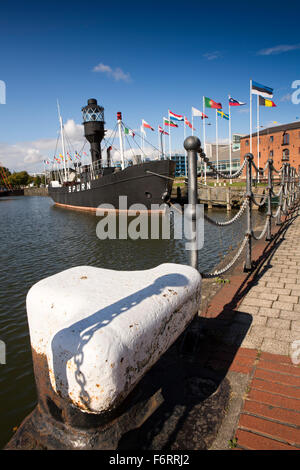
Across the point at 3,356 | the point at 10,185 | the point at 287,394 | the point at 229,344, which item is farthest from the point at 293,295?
the point at 10,185

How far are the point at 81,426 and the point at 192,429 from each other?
0.83 metres

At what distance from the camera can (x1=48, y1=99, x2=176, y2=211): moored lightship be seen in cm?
2308

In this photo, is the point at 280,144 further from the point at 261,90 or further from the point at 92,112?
the point at 92,112

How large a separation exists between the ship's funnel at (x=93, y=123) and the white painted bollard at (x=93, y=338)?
3607 cm

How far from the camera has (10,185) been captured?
124000 mm

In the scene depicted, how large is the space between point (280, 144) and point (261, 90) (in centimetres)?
3386

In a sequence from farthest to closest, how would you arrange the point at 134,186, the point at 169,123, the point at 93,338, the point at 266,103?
the point at 169,123
the point at 266,103
the point at 134,186
the point at 93,338

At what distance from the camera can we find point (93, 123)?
1380 inches

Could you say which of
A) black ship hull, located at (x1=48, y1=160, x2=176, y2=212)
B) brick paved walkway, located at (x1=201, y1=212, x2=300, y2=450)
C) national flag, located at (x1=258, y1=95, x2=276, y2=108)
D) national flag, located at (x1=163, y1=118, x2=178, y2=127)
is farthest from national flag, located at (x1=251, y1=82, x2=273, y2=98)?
brick paved walkway, located at (x1=201, y1=212, x2=300, y2=450)

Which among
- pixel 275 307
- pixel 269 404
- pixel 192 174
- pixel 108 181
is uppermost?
pixel 108 181

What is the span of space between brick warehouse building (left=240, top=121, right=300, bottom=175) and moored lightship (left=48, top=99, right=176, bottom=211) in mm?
31860

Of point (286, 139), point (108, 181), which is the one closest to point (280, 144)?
point (286, 139)

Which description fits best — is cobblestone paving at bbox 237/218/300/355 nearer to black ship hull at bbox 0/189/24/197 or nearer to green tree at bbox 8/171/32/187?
black ship hull at bbox 0/189/24/197
